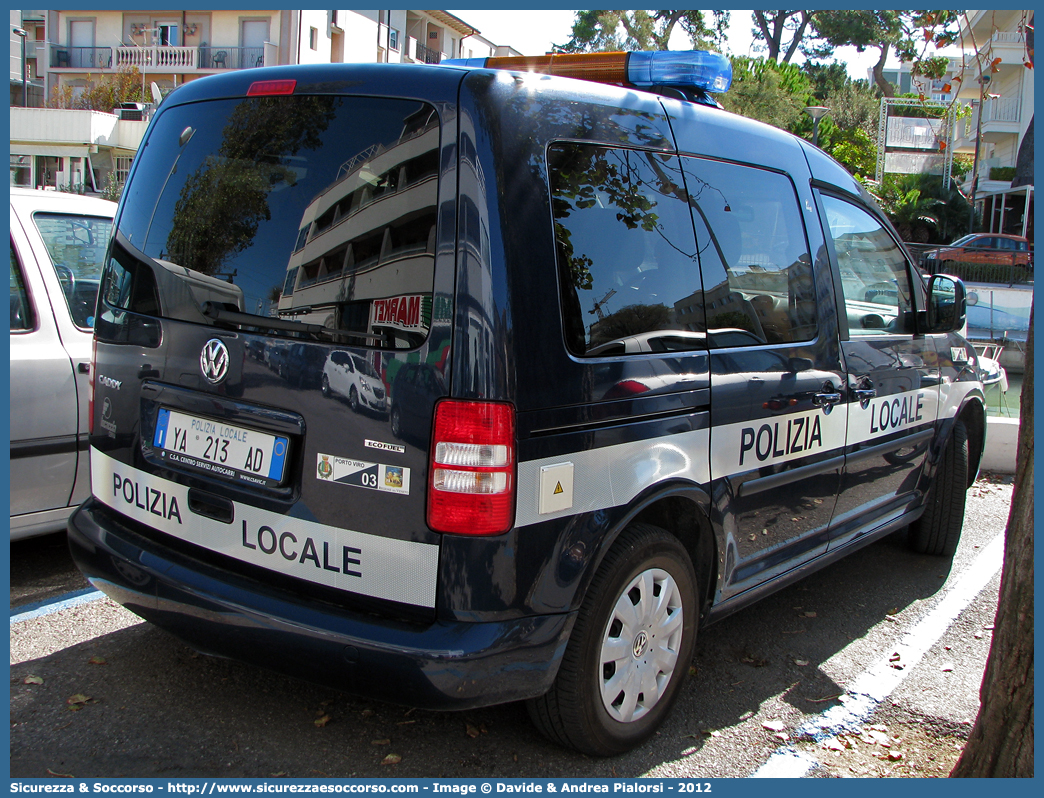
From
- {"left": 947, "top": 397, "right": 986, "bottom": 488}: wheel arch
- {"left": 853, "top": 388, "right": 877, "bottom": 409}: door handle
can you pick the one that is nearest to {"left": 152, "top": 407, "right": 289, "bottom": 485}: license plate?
{"left": 853, "top": 388, "right": 877, "bottom": 409}: door handle

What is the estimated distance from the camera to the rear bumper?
244cm

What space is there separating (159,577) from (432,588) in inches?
37.1

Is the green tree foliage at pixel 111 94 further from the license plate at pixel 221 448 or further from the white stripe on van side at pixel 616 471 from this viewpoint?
the white stripe on van side at pixel 616 471

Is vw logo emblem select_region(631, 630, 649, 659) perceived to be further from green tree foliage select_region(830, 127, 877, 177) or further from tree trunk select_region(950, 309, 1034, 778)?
green tree foliage select_region(830, 127, 877, 177)

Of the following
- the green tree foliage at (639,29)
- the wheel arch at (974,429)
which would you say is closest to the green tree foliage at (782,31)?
the green tree foliage at (639,29)

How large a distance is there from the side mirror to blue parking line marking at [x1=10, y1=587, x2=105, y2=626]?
13.6ft

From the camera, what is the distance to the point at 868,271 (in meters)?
4.18

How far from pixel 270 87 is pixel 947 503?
4220 mm

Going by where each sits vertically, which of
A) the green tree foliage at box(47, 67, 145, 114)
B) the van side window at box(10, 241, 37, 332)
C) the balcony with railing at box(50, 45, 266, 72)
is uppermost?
the balcony with railing at box(50, 45, 266, 72)

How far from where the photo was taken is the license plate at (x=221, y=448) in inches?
104

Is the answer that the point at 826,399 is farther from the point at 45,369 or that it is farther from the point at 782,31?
the point at 782,31

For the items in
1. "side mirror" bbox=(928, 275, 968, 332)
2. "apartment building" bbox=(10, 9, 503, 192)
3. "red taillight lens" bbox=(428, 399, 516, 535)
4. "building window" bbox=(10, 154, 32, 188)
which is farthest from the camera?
"building window" bbox=(10, 154, 32, 188)

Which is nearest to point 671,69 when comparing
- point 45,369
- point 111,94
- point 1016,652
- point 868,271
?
point 868,271
